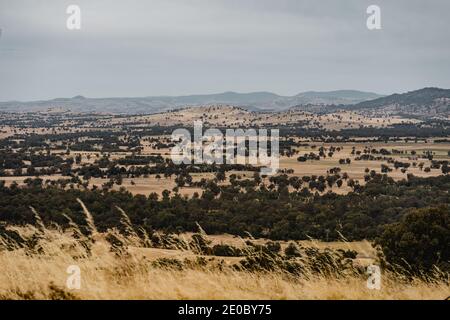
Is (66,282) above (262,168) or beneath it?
above

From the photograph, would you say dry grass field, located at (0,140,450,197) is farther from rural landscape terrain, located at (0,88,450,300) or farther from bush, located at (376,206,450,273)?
bush, located at (376,206,450,273)

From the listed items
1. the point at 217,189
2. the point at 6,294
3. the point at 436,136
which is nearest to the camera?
the point at 6,294

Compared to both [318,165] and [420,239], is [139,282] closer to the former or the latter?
[420,239]

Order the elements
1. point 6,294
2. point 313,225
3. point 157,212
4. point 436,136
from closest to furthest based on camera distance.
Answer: point 6,294
point 313,225
point 157,212
point 436,136

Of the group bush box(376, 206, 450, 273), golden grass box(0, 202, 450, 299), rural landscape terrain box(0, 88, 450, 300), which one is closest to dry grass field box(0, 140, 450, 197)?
rural landscape terrain box(0, 88, 450, 300)

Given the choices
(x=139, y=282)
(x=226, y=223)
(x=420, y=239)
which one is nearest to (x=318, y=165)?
(x=226, y=223)

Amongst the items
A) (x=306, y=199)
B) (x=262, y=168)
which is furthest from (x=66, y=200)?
(x=262, y=168)
